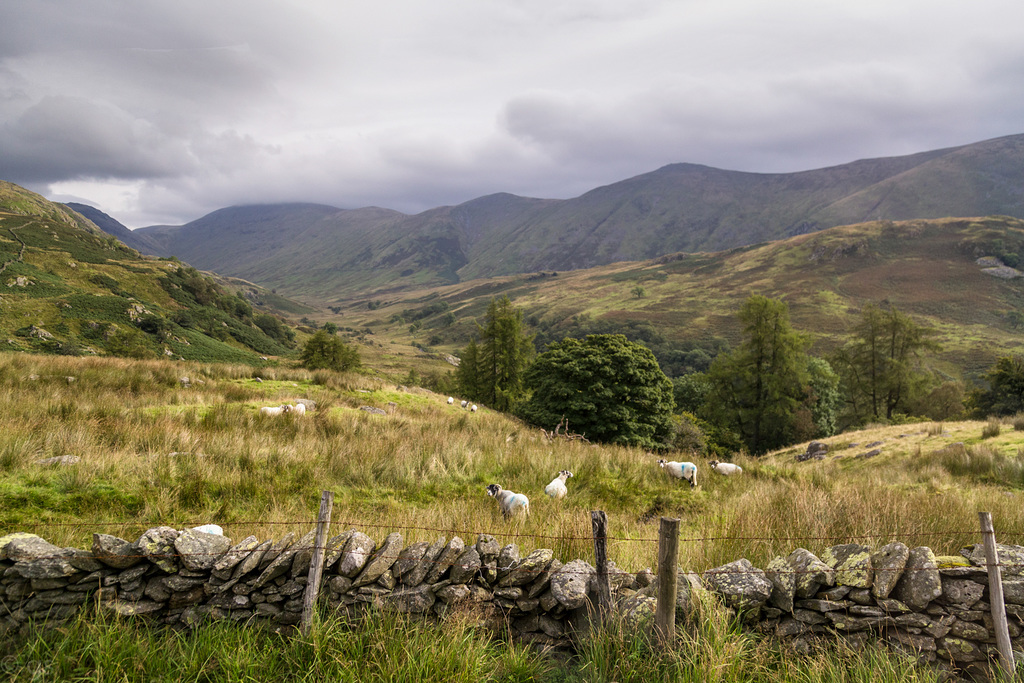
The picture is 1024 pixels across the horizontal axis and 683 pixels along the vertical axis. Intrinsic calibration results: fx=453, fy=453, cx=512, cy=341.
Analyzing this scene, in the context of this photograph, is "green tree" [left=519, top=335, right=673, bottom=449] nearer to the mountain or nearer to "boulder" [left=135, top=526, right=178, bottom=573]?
"boulder" [left=135, top=526, right=178, bottom=573]

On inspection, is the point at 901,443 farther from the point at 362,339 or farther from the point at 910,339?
the point at 362,339

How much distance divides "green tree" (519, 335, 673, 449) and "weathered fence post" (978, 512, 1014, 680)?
18.7 metres

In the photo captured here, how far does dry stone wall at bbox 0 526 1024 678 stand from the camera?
161 inches

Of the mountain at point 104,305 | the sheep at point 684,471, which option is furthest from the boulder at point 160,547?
the mountain at point 104,305

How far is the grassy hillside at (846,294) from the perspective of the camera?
356 feet

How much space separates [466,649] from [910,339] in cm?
4944

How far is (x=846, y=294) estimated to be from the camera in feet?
445

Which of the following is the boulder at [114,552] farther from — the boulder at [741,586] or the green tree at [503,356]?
the green tree at [503,356]

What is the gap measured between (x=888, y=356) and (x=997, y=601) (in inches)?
1829

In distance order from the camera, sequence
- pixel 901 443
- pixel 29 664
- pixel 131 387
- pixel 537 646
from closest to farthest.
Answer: pixel 29 664 → pixel 537 646 → pixel 131 387 → pixel 901 443

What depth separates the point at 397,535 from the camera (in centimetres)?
451

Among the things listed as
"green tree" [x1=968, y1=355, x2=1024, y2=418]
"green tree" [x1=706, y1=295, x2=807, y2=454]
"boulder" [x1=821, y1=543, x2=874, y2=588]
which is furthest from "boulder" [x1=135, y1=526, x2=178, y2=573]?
"green tree" [x1=968, y1=355, x2=1024, y2=418]

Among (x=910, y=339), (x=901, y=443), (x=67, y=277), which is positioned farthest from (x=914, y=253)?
(x=67, y=277)

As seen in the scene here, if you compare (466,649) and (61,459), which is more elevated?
(61,459)
